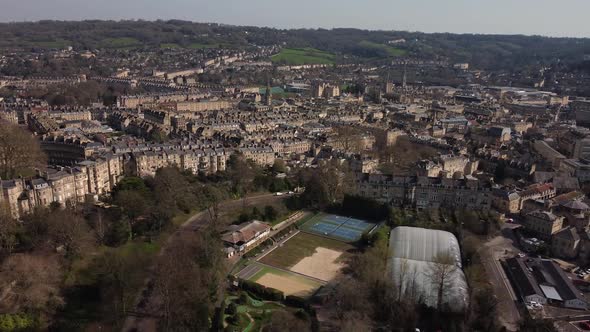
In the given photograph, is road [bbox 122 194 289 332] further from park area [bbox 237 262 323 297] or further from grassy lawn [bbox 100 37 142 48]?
grassy lawn [bbox 100 37 142 48]

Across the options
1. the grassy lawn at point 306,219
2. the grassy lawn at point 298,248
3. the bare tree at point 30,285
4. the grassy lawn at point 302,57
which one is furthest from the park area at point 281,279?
→ the grassy lawn at point 302,57

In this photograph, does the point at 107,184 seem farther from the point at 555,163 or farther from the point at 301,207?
the point at 555,163

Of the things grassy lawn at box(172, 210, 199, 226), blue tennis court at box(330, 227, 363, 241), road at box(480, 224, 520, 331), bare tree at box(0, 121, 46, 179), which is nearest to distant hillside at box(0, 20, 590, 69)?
bare tree at box(0, 121, 46, 179)

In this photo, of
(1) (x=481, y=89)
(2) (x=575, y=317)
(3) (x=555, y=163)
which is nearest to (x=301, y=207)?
(2) (x=575, y=317)

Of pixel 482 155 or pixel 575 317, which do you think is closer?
pixel 575 317

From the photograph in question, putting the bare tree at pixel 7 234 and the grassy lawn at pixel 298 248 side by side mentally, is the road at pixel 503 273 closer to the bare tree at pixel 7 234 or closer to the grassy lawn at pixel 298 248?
the grassy lawn at pixel 298 248
